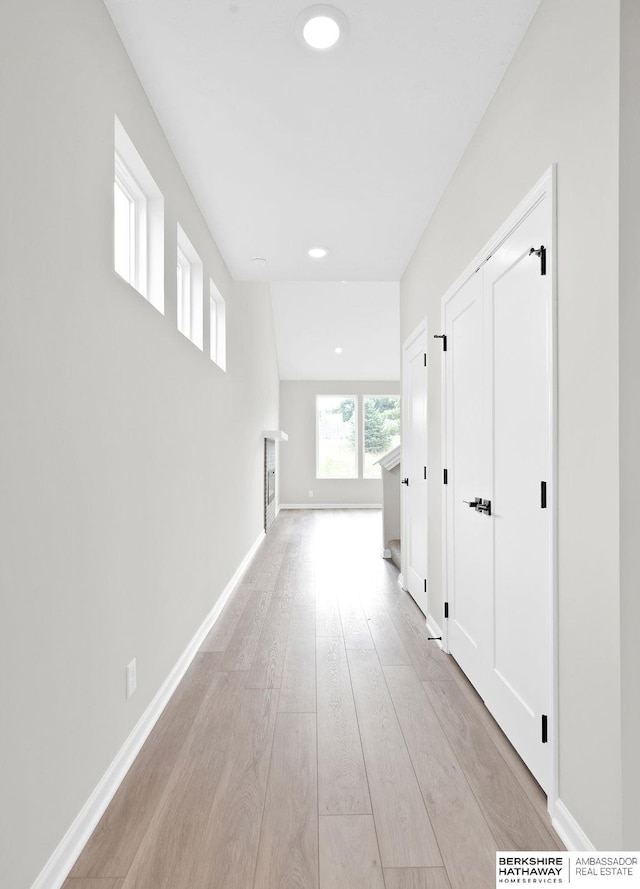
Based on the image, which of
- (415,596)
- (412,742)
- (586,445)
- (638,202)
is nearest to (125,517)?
(412,742)

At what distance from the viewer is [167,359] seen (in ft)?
8.11

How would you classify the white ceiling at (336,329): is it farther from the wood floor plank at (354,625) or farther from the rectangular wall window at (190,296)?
the wood floor plank at (354,625)

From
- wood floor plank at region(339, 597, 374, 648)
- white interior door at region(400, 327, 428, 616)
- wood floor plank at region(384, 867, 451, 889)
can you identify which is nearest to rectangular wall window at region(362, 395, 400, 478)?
white interior door at region(400, 327, 428, 616)

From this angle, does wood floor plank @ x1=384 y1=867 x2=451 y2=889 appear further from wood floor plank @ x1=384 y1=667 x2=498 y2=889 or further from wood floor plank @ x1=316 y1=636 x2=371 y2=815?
wood floor plank @ x1=316 y1=636 x2=371 y2=815

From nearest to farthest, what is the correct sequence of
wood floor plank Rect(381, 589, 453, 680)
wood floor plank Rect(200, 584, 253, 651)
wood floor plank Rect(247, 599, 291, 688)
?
wood floor plank Rect(247, 599, 291, 688)
wood floor plank Rect(381, 589, 453, 680)
wood floor plank Rect(200, 584, 253, 651)

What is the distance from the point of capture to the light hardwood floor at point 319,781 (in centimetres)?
139

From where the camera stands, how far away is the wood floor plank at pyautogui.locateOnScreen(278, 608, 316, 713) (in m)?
2.30

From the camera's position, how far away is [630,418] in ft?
4.01

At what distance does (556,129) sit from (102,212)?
Result: 1.46 m

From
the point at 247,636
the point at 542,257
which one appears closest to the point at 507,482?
the point at 542,257

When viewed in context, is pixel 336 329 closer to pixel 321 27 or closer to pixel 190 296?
pixel 190 296

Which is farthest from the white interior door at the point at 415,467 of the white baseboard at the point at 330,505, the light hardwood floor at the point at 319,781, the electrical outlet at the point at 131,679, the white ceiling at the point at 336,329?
the white baseboard at the point at 330,505

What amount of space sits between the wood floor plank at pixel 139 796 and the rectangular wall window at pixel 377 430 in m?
8.16

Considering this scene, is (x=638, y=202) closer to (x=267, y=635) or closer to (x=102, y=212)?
(x=102, y=212)
